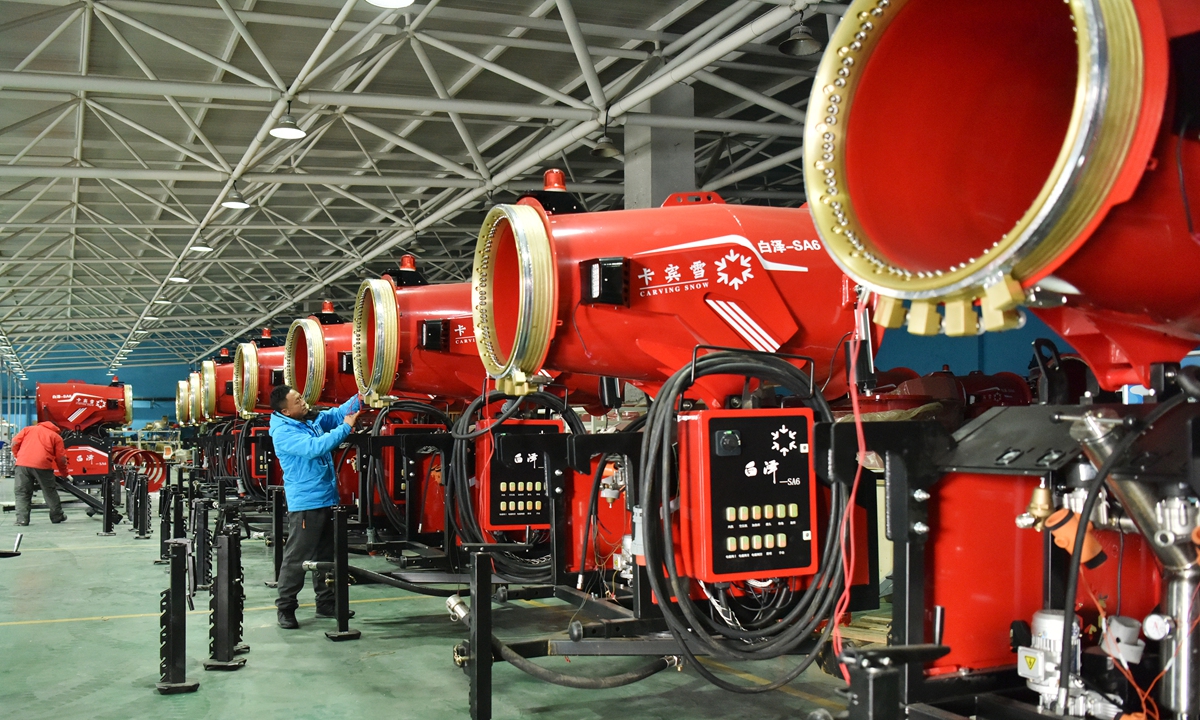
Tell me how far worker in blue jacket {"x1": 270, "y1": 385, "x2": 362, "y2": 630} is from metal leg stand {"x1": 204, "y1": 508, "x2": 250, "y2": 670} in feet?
3.85

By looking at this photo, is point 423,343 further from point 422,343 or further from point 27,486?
point 27,486

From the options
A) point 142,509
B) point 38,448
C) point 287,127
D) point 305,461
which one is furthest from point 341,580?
point 38,448

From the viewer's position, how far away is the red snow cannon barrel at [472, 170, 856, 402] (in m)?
3.77

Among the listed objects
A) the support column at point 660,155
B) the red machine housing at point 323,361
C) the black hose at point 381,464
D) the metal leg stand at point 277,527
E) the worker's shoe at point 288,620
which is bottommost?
the worker's shoe at point 288,620

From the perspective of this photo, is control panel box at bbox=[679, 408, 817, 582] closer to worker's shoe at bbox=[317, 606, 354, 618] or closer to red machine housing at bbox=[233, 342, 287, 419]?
worker's shoe at bbox=[317, 606, 354, 618]

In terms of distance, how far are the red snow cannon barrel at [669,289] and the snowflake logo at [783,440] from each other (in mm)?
450

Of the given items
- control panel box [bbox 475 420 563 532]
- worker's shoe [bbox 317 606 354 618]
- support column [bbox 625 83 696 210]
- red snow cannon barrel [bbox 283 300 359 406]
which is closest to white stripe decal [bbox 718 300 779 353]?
control panel box [bbox 475 420 563 532]

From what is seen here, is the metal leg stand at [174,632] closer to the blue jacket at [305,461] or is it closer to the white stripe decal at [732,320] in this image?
the blue jacket at [305,461]

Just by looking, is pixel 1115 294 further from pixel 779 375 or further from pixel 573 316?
pixel 573 316

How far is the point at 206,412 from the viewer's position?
1526cm

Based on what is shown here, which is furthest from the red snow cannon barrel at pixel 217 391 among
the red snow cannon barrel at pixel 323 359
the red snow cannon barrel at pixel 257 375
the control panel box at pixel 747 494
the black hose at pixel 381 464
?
the control panel box at pixel 747 494

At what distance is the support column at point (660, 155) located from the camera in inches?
400

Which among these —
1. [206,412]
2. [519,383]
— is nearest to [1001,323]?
[519,383]

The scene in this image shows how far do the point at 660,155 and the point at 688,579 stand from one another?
7.23 metres
